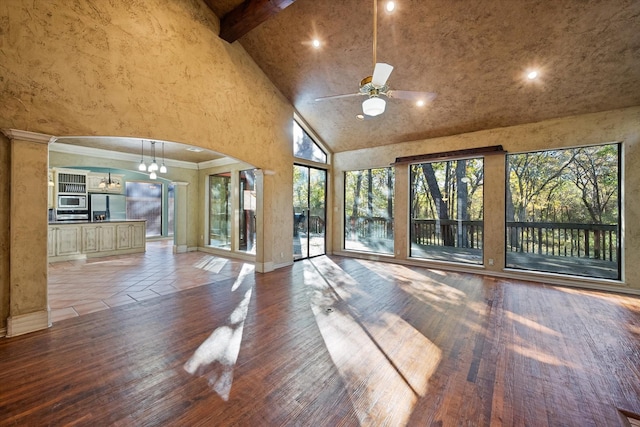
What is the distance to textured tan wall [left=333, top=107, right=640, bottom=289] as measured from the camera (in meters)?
4.43

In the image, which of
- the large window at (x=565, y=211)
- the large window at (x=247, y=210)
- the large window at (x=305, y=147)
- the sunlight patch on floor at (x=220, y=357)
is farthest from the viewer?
the large window at (x=247, y=210)

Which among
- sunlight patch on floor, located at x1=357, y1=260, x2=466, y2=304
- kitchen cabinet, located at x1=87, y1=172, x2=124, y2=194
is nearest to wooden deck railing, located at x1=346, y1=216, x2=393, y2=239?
sunlight patch on floor, located at x1=357, y1=260, x2=466, y2=304

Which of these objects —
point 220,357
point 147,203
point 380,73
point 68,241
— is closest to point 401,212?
point 380,73

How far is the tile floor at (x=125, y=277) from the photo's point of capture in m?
3.97

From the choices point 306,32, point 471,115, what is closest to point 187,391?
point 306,32

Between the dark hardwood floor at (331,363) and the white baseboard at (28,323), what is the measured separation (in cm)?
12

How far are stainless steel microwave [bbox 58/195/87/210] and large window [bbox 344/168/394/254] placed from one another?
8.40 m

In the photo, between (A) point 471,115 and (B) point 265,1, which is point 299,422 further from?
(A) point 471,115

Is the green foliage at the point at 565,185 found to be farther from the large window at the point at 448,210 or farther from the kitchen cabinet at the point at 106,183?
the kitchen cabinet at the point at 106,183

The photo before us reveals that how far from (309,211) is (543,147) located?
17.2 ft

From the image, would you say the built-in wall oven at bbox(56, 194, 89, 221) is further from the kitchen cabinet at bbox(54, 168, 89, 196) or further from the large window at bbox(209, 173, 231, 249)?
Answer: the large window at bbox(209, 173, 231, 249)

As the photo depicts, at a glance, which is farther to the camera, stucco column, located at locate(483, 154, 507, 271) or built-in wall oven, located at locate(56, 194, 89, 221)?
built-in wall oven, located at locate(56, 194, 89, 221)

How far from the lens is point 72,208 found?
8.23 m

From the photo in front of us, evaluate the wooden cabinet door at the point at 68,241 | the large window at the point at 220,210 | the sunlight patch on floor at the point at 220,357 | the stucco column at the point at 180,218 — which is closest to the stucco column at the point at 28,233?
the sunlight patch on floor at the point at 220,357
